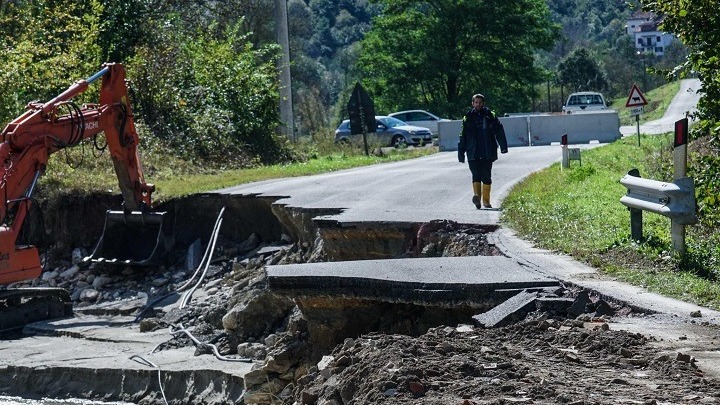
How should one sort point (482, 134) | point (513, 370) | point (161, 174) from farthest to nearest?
point (161, 174) < point (482, 134) < point (513, 370)

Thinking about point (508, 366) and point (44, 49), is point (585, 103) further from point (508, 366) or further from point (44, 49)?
point (508, 366)

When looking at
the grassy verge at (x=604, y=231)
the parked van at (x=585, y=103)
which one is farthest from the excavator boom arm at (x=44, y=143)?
the parked van at (x=585, y=103)

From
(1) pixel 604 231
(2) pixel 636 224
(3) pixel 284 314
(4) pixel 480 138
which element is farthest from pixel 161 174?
(2) pixel 636 224

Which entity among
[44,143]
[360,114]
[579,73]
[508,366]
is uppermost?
[44,143]

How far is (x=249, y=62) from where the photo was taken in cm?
3847

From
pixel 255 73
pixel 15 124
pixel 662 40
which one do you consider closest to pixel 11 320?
pixel 15 124

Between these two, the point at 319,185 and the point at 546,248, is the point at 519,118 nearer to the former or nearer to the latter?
the point at 319,185

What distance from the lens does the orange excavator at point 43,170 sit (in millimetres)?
19203

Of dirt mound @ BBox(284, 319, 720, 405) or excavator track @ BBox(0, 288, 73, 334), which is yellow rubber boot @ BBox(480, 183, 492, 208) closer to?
excavator track @ BBox(0, 288, 73, 334)

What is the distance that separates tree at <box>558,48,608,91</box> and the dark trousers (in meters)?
60.8

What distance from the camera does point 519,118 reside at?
42.4 m

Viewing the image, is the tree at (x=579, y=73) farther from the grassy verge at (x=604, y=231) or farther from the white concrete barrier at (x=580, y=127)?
the grassy verge at (x=604, y=231)

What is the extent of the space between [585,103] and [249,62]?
20.6m

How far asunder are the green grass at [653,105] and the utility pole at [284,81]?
27172 mm
